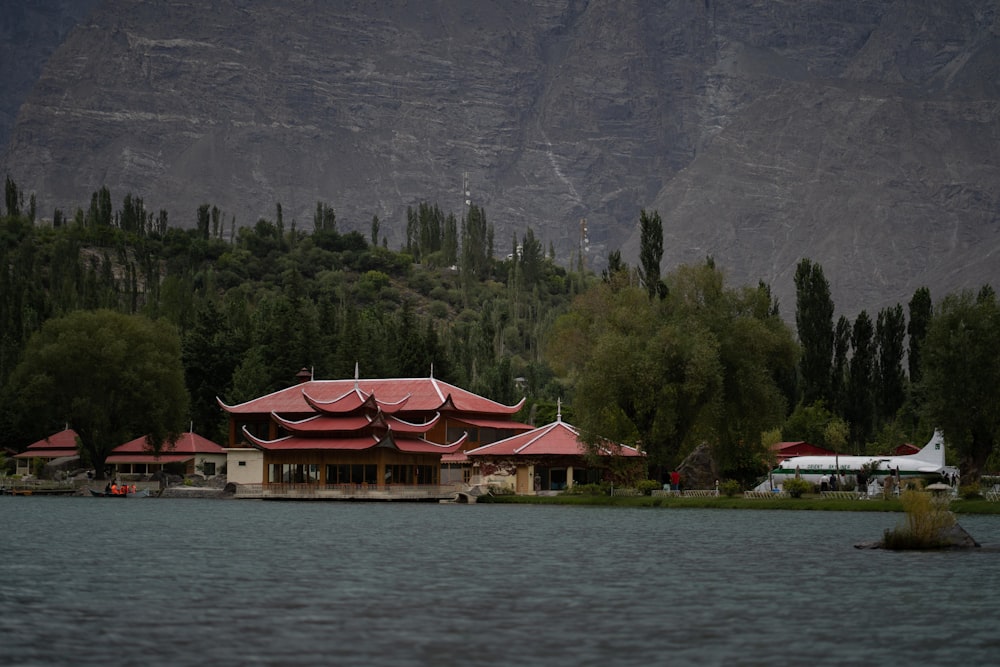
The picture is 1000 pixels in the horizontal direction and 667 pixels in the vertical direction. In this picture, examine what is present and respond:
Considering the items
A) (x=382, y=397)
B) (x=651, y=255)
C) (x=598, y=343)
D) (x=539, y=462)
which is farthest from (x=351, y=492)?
(x=651, y=255)

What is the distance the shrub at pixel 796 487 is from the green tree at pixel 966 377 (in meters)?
7.17

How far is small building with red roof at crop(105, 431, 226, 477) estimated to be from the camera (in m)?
98.8

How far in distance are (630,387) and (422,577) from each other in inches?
1566

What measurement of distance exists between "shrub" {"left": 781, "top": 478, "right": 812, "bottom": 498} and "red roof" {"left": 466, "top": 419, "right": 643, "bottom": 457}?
10354mm

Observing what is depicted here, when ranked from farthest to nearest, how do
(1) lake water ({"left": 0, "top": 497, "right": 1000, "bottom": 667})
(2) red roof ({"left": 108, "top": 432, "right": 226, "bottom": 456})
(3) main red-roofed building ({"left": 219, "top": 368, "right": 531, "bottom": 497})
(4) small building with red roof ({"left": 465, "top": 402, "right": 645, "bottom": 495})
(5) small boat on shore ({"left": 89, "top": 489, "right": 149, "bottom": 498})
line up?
(2) red roof ({"left": 108, "top": 432, "right": 226, "bottom": 456}) < (5) small boat on shore ({"left": 89, "top": 489, "right": 149, "bottom": 498}) < (3) main red-roofed building ({"left": 219, "top": 368, "right": 531, "bottom": 497}) < (4) small building with red roof ({"left": 465, "top": 402, "right": 645, "bottom": 495}) < (1) lake water ({"left": 0, "top": 497, "right": 1000, "bottom": 667})

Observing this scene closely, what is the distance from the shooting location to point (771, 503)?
218ft

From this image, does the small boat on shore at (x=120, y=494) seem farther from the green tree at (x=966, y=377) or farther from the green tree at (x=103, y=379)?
the green tree at (x=966, y=377)

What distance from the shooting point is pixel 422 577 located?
98.4 feet

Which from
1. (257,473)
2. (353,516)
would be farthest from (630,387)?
(257,473)

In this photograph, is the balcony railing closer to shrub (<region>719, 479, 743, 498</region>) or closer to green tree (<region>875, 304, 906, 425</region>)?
shrub (<region>719, 479, 743, 498</region>)

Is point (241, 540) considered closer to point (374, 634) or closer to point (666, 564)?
point (666, 564)

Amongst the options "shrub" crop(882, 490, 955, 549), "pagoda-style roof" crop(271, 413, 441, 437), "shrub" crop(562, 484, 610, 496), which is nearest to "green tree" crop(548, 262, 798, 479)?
"shrub" crop(562, 484, 610, 496)

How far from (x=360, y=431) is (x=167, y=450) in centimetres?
2045

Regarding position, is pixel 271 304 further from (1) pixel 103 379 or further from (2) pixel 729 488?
(2) pixel 729 488
